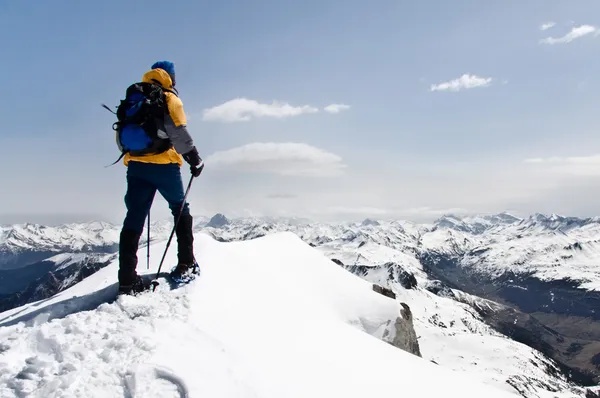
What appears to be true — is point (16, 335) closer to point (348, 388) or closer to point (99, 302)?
point (99, 302)

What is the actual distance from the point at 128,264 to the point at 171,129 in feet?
10.3

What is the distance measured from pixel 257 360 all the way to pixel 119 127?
5660mm

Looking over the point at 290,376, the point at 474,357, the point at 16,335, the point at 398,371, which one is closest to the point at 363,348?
the point at 398,371

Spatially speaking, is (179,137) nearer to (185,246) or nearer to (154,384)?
(185,246)

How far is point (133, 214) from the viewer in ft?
30.3

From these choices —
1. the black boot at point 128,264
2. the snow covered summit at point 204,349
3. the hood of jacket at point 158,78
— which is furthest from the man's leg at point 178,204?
the hood of jacket at point 158,78

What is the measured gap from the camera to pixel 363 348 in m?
9.68

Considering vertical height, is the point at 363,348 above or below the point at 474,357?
above

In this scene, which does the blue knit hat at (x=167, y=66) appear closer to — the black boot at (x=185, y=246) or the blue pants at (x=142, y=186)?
the blue pants at (x=142, y=186)

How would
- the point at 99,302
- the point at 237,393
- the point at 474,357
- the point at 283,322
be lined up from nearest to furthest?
1. the point at 237,393
2. the point at 99,302
3. the point at 283,322
4. the point at 474,357

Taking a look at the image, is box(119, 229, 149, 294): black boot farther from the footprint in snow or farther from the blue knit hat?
the blue knit hat

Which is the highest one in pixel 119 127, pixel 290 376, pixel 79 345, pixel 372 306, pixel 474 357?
pixel 119 127

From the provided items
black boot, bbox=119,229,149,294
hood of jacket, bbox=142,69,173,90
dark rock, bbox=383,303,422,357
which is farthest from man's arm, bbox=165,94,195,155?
dark rock, bbox=383,303,422,357

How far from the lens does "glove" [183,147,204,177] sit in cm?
945
